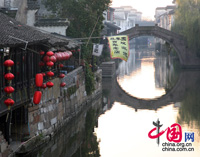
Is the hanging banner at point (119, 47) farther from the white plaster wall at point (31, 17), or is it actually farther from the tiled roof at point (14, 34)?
the tiled roof at point (14, 34)

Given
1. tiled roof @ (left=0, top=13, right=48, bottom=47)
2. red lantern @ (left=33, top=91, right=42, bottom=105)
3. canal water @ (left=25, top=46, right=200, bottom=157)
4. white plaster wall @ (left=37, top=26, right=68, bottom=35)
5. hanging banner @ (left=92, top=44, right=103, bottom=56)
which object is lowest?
canal water @ (left=25, top=46, right=200, bottom=157)

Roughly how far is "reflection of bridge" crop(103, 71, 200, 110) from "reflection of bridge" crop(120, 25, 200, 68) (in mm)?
11723

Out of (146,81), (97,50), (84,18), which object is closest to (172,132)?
(97,50)

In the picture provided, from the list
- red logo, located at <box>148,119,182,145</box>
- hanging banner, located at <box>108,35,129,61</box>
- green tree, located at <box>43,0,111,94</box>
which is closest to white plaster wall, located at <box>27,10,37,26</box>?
green tree, located at <box>43,0,111,94</box>

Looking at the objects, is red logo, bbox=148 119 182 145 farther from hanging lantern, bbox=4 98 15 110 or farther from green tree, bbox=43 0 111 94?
green tree, bbox=43 0 111 94

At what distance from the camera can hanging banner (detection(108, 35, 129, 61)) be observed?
31906 mm

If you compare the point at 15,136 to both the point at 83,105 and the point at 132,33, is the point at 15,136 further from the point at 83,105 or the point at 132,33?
the point at 132,33

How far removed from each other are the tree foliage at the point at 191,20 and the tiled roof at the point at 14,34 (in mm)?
39851

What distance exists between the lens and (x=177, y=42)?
2397 inches

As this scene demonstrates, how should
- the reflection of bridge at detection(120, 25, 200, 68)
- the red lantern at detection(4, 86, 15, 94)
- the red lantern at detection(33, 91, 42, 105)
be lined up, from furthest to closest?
the reflection of bridge at detection(120, 25, 200, 68)
the red lantern at detection(33, 91, 42, 105)
the red lantern at detection(4, 86, 15, 94)

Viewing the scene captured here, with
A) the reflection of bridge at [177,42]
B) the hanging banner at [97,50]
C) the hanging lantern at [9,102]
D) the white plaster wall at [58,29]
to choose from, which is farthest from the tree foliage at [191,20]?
the hanging lantern at [9,102]

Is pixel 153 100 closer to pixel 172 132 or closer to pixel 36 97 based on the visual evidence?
pixel 172 132

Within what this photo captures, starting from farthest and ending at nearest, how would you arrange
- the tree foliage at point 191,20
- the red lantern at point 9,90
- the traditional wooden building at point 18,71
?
1. the tree foliage at point 191,20
2. the traditional wooden building at point 18,71
3. the red lantern at point 9,90

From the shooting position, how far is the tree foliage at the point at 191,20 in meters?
58.1
